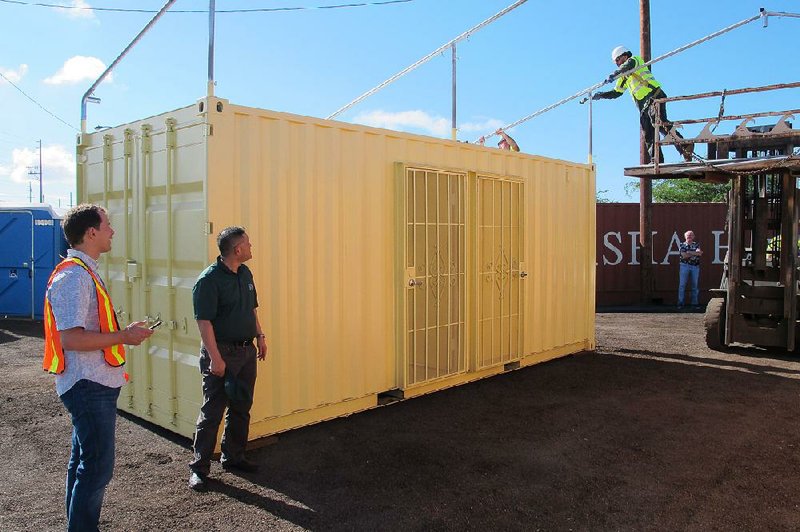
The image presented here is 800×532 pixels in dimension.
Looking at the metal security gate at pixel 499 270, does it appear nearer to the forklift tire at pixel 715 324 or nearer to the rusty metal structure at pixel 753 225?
the rusty metal structure at pixel 753 225

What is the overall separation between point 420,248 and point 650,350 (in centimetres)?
489

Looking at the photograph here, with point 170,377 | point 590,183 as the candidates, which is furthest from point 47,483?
point 590,183

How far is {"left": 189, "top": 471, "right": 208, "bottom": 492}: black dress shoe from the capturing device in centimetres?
441

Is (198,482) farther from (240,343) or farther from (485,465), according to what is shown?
(485,465)

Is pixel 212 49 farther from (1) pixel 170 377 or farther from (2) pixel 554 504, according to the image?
(2) pixel 554 504

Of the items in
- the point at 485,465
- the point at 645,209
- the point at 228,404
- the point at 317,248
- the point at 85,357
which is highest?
the point at 645,209

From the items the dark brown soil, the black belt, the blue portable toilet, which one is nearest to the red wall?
the dark brown soil

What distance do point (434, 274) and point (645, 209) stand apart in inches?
407

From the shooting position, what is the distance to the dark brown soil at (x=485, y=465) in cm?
404

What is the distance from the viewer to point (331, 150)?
19.2 feet

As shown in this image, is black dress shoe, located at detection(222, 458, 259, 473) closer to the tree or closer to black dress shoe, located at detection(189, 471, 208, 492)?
black dress shoe, located at detection(189, 471, 208, 492)

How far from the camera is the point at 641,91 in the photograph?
9.02 m

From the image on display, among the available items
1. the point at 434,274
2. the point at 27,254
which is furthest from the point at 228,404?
the point at 27,254

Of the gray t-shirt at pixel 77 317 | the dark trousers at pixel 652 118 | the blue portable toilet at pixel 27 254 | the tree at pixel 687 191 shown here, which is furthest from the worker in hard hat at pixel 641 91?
the tree at pixel 687 191
